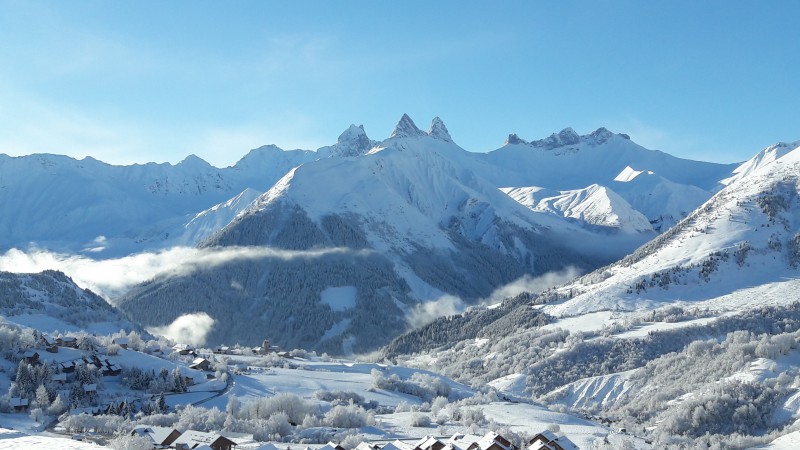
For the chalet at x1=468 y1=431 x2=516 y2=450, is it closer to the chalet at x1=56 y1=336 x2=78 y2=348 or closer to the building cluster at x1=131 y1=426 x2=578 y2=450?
the building cluster at x1=131 y1=426 x2=578 y2=450

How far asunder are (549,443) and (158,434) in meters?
43.5

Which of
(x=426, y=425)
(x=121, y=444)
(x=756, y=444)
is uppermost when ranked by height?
(x=121, y=444)

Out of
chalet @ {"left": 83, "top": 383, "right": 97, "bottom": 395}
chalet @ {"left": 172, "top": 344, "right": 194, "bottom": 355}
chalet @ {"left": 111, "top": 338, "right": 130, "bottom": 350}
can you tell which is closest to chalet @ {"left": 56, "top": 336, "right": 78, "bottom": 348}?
chalet @ {"left": 111, "top": 338, "right": 130, "bottom": 350}

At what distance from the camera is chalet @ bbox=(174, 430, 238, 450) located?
85.6 meters

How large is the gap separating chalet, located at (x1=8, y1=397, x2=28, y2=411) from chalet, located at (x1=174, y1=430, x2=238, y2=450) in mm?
30750

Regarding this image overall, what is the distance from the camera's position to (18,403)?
107438 millimetres

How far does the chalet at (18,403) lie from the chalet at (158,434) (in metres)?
24.1

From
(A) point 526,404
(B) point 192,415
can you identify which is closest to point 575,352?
(A) point 526,404

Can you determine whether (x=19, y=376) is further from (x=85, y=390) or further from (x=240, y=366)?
(x=240, y=366)

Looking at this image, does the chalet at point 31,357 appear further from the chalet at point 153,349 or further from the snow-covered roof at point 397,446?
the snow-covered roof at point 397,446

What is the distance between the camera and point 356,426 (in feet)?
373

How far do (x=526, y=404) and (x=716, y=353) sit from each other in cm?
4993

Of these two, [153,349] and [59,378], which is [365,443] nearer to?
[59,378]

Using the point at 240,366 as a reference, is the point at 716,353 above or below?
below
